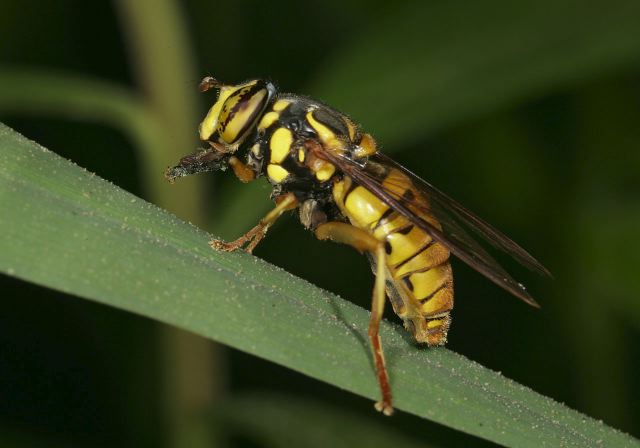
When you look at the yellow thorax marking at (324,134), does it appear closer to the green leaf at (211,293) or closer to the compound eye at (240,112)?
the compound eye at (240,112)

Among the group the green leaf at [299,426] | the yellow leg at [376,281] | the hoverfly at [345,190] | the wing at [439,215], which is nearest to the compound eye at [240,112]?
the hoverfly at [345,190]

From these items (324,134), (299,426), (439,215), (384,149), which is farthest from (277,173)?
(384,149)

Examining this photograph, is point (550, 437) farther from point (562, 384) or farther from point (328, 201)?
point (562, 384)

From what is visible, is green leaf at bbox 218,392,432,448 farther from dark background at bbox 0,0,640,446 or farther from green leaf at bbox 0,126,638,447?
green leaf at bbox 0,126,638,447

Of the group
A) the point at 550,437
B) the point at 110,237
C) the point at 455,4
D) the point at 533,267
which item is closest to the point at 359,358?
the point at 550,437

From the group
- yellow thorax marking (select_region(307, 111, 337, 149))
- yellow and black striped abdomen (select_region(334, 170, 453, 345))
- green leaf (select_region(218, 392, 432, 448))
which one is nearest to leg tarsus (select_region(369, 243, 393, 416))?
Result: yellow and black striped abdomen (select_region(334, 170, 453, 345))
